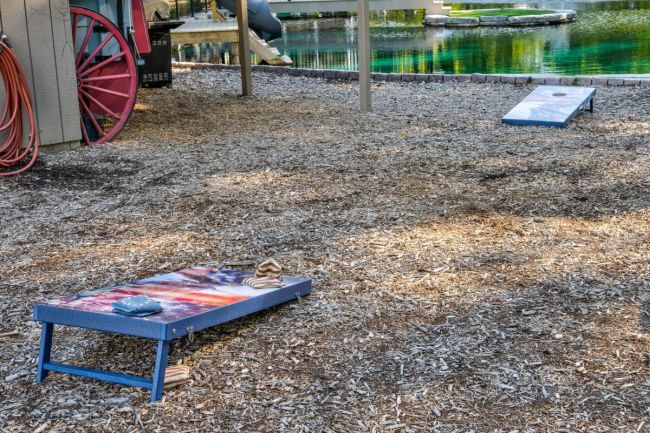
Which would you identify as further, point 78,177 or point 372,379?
point 78,177

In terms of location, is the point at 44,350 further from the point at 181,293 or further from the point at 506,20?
the point at 506,20

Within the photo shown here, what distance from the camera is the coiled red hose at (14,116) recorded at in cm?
653

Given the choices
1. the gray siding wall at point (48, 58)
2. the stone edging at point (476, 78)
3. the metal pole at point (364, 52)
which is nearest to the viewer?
the gray siding wall at point (48, 58)

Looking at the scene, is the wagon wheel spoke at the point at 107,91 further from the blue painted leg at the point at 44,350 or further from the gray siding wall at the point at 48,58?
the blue painted leg at the point at 44,350

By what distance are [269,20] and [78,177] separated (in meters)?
12.3

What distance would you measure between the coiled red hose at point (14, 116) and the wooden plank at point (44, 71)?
0.57 ft

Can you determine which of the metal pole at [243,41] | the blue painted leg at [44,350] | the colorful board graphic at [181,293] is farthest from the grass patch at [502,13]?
the blue painted leg at [44,350]

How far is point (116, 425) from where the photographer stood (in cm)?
294

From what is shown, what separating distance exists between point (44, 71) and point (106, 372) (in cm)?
435

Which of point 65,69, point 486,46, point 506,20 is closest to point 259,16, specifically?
point 486,46

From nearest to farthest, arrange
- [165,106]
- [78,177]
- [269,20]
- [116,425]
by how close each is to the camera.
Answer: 1. [116,425]
2. [78,177]
3. [165,106]
4. [269,20]

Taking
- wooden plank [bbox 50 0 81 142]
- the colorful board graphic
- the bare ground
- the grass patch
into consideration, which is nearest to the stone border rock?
the grass patch

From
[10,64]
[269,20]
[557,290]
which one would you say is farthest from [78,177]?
[269,20]

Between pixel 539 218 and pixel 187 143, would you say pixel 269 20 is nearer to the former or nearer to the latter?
pixel 187 143
